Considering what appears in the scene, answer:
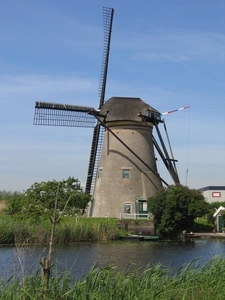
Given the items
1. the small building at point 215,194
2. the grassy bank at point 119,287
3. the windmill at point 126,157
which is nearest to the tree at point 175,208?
the windmill at point 126,157

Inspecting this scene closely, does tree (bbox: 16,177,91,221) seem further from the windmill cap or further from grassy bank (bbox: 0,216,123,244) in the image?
the windmill cap

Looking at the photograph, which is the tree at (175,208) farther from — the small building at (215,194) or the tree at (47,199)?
the small building at (215,194)

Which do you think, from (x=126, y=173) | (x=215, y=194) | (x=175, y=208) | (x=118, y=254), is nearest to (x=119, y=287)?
(x=118, y=254)

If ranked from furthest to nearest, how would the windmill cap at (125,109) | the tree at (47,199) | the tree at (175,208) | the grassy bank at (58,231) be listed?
the windmill cap at (125,109) < the tree at (175,208) < the tree at (47,199) < the grassy bank at (58,231)

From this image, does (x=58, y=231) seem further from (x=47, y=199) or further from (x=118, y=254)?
(x=118, y=254)

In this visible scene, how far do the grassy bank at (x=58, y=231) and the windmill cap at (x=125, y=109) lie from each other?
6739 millimetres

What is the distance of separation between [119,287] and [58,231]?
15.5m

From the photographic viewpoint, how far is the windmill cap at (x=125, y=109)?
31000mm

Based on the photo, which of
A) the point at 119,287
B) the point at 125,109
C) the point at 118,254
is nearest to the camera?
the point at 119,287

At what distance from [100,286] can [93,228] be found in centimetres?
1725

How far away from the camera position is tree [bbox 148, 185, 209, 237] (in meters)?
29.0

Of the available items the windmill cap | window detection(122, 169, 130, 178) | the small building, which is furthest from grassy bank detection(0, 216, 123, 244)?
the small building

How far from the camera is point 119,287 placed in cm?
821

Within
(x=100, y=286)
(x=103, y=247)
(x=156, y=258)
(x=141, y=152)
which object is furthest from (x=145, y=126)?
(x=100, y=286)
